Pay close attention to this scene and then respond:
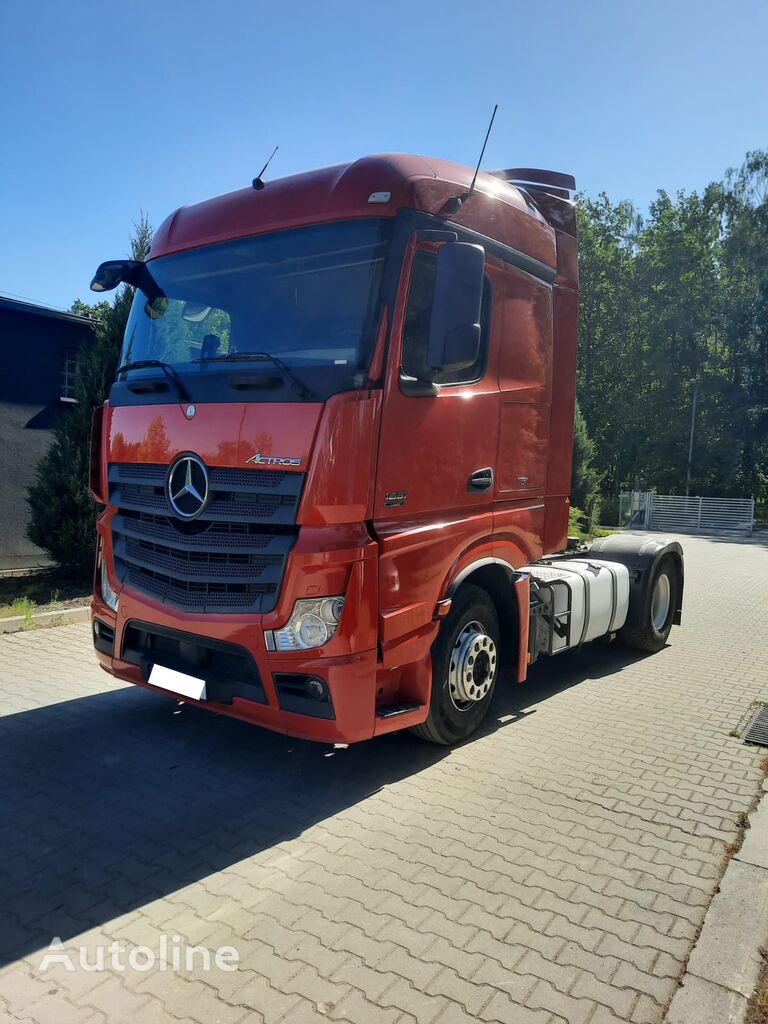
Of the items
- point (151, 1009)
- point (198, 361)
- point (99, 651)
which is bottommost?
point (151, 1009)

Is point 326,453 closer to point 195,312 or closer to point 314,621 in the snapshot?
point 314,621

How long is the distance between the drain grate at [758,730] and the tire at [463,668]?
6.07ft

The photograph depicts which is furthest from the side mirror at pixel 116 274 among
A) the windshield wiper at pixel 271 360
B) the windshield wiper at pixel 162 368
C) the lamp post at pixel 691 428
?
the lamp post at pixel 691 428

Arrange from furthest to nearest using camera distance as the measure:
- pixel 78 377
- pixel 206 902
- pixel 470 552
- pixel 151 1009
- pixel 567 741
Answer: pixel 78 377 → pixel 567 741 → pixel 470 552 → pixel 206 902 → pixel 151 1009

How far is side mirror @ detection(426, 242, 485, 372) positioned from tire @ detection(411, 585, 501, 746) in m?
1.51

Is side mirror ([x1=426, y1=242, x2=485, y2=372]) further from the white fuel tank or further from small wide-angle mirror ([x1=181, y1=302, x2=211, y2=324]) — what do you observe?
the white fuel tank

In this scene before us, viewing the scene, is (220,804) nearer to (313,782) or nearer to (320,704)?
(313,782)

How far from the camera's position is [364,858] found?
3592mm

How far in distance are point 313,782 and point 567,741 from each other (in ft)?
5.96

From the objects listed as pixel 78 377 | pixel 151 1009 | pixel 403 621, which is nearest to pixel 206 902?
pixel 151 1009

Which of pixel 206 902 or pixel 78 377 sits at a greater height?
pixel 78 377

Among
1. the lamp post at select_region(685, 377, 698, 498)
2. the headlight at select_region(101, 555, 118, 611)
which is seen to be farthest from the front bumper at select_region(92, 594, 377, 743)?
the lamp post at select_region(685, 377, 698, 498)

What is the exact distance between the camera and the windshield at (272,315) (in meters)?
3.89

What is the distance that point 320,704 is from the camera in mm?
3779
